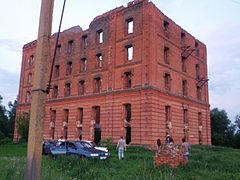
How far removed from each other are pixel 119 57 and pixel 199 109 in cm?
1353

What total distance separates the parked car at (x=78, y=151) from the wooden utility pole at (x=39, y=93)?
18222 millimetres

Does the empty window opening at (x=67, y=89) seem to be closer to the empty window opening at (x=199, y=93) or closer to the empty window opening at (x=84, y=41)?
the empty window opening at (x=84, y=41)

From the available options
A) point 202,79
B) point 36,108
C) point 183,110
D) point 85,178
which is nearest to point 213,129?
point 202,79

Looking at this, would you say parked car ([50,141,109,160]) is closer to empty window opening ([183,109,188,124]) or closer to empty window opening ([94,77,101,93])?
empty window opening ([94,77,101,93])

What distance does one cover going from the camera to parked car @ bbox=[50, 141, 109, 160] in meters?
22.2

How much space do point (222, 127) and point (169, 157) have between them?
165 feet

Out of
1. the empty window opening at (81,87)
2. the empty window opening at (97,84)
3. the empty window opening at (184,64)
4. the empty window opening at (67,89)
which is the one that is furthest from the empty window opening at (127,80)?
the empty window opening at (67,89)

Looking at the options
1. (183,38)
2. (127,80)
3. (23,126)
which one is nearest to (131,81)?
(127,80)

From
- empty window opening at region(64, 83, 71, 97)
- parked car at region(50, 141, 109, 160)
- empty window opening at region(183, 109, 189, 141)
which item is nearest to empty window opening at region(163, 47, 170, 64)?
empty window opening at region(183, 109, 189, 141)

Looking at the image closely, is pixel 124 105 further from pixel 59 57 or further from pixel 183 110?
pixel 59 57

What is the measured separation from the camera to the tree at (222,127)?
5982 cm

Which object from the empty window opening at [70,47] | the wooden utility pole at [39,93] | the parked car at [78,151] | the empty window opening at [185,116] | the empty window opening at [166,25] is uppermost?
the empty window opening at [166,25]

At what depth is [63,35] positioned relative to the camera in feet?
152

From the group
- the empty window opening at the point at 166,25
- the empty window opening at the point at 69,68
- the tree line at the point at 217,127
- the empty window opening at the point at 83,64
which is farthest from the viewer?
the tree line at the point at 217,127
